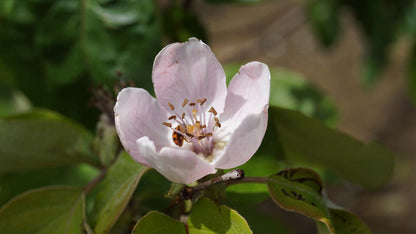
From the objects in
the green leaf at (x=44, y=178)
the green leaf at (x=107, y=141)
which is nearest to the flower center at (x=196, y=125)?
the green leaf at (x=107, y=141)

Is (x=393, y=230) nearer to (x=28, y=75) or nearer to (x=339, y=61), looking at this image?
(x=339, y=61)

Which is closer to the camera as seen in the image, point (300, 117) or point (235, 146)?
point (235, 146)

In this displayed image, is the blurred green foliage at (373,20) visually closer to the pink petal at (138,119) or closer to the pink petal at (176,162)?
the pink petal at (138,119)

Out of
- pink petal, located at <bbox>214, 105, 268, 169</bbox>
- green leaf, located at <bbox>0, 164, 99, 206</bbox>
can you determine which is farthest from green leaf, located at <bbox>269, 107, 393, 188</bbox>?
green leaf, located at <bbox>0, 164, 99, 206</bbox>

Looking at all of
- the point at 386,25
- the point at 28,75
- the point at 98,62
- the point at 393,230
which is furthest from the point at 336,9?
the point at 393,230

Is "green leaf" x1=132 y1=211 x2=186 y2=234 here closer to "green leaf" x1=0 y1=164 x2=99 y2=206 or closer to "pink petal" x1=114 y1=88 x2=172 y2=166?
"pink petal" x1=114 y1=88 x2=172 y2=166

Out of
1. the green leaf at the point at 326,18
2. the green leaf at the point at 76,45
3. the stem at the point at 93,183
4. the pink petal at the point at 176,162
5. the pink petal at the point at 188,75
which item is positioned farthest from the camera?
the green leaf at the point at 326,18
